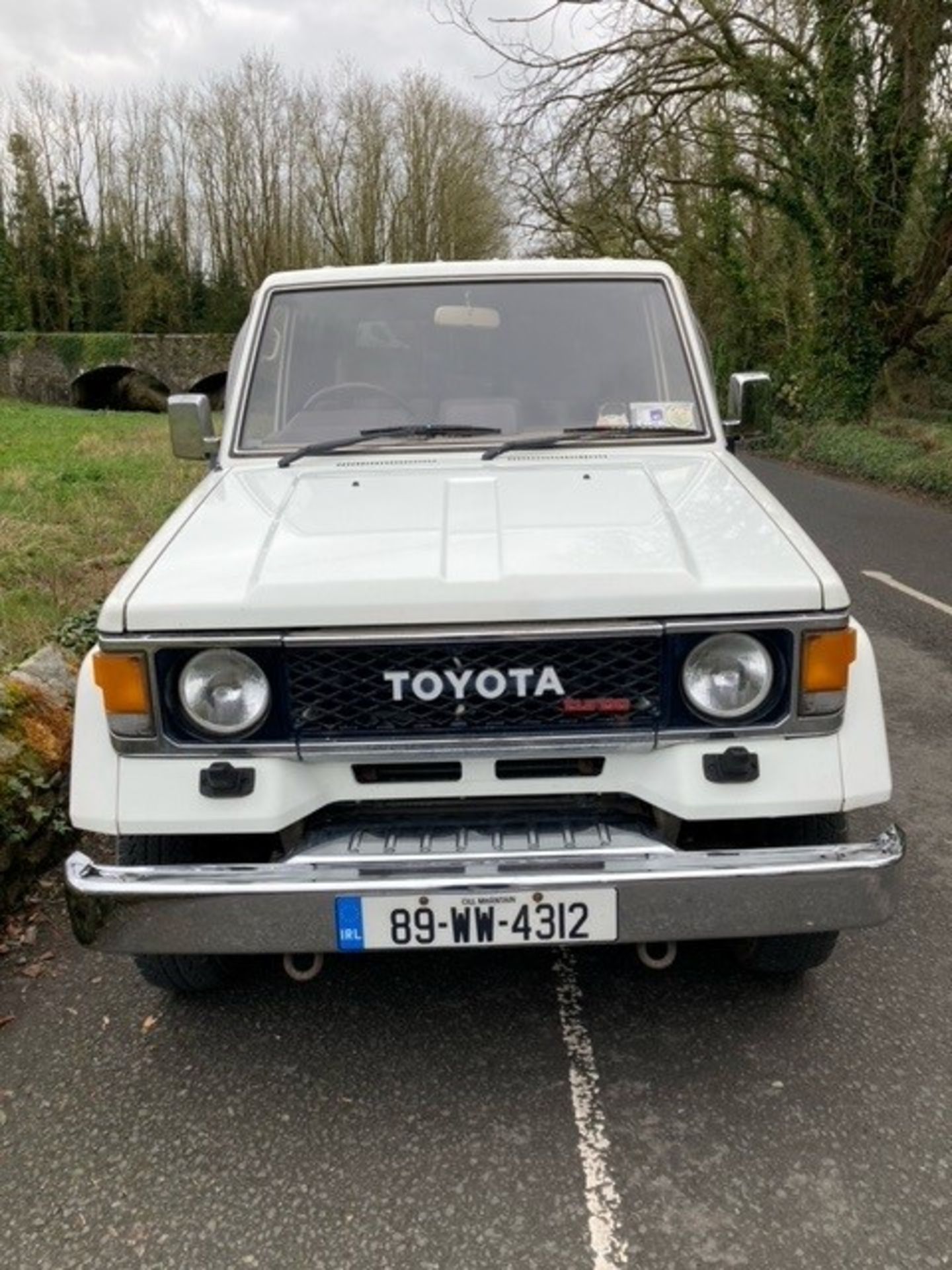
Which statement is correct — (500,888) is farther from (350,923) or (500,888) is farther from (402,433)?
(402,433)

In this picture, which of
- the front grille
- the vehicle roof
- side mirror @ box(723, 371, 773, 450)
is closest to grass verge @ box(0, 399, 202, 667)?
the vehicle roof

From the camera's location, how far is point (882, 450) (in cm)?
1652

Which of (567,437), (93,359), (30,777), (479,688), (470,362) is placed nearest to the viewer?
(479,688)

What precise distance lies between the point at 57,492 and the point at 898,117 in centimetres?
1253

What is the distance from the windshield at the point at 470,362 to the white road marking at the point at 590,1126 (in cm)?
179

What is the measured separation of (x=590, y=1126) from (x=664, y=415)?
90.0 inches

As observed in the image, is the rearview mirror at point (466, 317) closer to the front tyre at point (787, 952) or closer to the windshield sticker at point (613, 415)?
the windshield sticker at point (613, 415)

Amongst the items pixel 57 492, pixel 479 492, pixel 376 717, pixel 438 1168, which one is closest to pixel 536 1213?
pixel 438 1168

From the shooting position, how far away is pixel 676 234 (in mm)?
25906

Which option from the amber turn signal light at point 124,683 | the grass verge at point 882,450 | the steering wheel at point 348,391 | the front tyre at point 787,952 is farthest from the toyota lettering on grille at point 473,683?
the grass verge at point 882,450

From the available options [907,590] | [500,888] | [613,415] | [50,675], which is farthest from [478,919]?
[907,590]

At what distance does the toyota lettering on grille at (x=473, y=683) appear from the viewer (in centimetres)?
241

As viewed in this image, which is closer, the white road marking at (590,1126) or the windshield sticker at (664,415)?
the white road marking at (590,1126)

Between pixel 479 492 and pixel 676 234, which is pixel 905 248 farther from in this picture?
pixel 479 492
